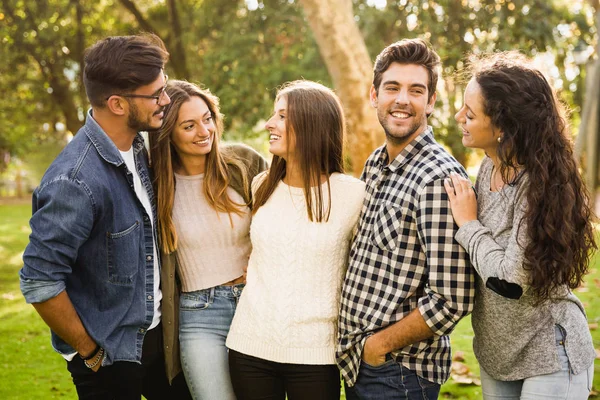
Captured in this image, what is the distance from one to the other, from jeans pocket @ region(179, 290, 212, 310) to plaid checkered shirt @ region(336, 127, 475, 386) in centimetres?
77

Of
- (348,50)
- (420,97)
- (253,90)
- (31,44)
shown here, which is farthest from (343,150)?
(31,44)

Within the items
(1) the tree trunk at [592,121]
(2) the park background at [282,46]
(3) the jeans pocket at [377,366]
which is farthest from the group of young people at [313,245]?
(1) the tree trunk at [592,121]

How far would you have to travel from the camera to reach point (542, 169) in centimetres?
231

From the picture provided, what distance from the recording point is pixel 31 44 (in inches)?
527

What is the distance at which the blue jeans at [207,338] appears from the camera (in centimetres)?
307

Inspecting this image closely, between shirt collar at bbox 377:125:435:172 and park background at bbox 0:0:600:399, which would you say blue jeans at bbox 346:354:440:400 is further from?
park background at bbox 0:0:600:399

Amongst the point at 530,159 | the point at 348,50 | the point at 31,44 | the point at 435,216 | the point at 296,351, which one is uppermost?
the point at 31,44

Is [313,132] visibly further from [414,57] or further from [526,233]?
[526,233]

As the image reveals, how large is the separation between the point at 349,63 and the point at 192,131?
17.4 feet

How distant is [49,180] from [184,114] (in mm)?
889

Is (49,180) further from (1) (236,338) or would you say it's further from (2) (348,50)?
(2) (348,50)

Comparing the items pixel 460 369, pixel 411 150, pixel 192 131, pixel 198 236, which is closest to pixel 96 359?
pixel 198 236

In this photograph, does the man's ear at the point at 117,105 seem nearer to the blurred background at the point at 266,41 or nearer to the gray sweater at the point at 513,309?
the gray sweater at the point at 513,309

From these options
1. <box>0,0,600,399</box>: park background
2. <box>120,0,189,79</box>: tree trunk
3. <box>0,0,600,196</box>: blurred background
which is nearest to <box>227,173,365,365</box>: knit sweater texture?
<box>0,0,600,399</box>: park background
